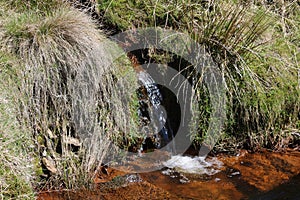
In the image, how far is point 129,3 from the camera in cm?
422

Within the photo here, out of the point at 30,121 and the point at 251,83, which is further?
the point at 251,83

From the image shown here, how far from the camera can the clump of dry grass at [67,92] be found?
9.85 ft

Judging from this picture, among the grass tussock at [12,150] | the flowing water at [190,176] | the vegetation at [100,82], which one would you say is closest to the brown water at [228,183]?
the flowing water at [190,176]

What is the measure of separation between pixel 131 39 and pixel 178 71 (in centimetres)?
57

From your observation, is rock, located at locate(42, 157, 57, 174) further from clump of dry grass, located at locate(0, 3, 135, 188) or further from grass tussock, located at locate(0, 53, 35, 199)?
grass tussock, located at locate(0, 53, 35, 199)

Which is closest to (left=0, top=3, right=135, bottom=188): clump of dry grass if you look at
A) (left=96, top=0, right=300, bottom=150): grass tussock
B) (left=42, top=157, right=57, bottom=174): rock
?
(left=42, top=157, right=57, bottom=174): rock

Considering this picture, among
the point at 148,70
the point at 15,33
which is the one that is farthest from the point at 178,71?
the point at 15,33

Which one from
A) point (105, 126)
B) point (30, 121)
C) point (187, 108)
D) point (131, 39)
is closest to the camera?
point (30, 121)

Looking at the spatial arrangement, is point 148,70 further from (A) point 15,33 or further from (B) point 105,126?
(A) point 15,33

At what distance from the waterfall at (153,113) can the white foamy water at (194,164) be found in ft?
0.67

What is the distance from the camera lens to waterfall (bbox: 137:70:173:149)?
3713 mm

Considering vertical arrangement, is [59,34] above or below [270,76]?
above

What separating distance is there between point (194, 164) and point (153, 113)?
571 millimetres

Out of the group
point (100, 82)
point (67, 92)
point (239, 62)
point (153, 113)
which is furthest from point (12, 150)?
point (239, 62)
